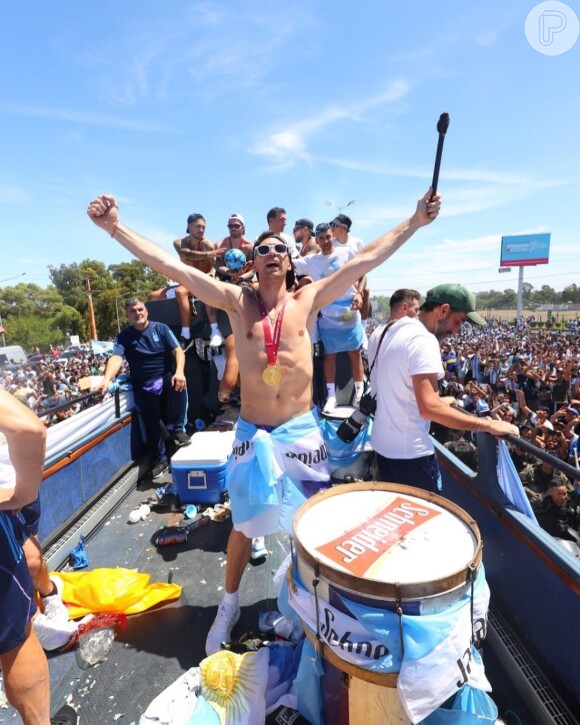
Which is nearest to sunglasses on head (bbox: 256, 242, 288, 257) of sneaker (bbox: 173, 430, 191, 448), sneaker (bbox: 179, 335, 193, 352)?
sneaker (bbox: 173, 430, 191, 448)

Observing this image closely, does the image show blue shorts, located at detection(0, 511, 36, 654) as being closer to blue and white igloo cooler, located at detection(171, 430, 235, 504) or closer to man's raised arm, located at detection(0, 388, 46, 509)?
man's raised arm, located at detection(0, 388, 46, 509)

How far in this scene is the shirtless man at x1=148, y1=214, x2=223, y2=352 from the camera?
537cm

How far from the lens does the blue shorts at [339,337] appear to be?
4.84 m

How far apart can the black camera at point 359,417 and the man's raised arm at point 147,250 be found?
42.9 inches

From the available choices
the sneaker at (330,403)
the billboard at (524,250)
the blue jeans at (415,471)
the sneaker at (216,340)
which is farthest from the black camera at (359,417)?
the billboard at (524,250)

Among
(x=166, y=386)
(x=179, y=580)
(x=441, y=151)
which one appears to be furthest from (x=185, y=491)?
(x=441, y=151)

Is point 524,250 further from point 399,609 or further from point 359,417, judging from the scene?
point 399,609

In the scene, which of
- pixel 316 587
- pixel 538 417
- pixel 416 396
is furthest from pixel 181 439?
pixel 538 417

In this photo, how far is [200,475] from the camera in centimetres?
376

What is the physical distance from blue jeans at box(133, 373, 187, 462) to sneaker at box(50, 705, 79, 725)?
9.30 ft

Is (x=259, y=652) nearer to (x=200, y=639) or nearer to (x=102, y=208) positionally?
(x=200, y=639)

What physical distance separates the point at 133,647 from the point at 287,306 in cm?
212

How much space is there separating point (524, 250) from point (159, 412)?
5749 cm

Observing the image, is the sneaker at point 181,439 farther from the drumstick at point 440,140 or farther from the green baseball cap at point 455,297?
the drumstick at point 440,140
